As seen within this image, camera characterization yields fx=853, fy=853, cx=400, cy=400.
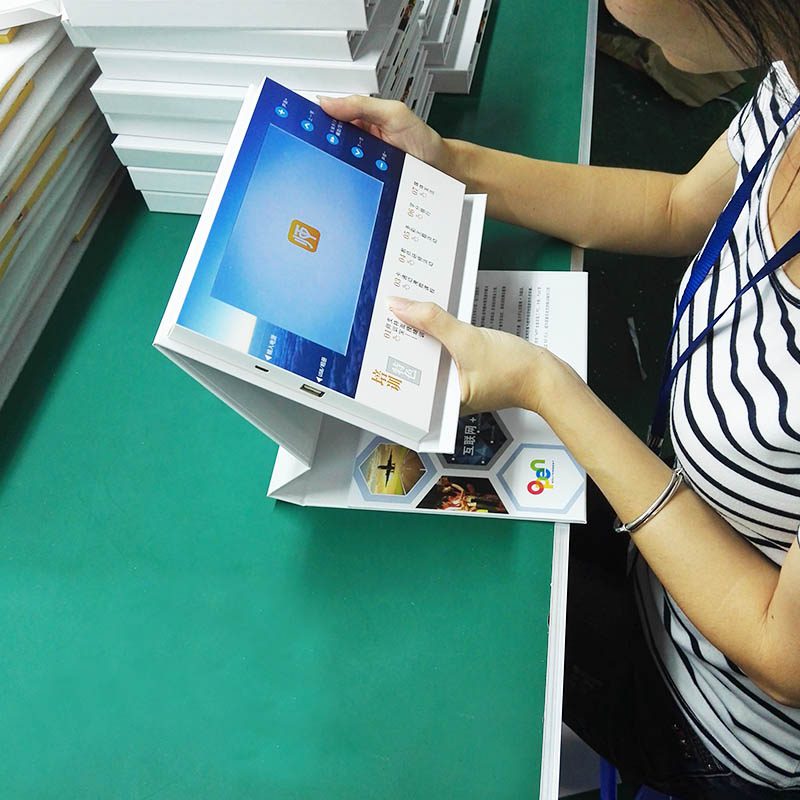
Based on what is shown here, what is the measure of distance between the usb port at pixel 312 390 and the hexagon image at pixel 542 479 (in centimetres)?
24

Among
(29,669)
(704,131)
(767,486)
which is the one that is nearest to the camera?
(767,486)

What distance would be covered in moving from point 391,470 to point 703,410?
1.06ft

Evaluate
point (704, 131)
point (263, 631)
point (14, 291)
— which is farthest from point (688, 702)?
point (704, 131)

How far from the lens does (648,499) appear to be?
32.7 inches

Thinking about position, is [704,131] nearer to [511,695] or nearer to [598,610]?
[598,610]

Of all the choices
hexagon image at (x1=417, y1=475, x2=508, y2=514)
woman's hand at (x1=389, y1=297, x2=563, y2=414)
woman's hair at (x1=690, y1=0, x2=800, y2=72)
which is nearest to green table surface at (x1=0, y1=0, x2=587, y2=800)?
hexagon image at (x1=417, y1=475, x2=508, y2=514)

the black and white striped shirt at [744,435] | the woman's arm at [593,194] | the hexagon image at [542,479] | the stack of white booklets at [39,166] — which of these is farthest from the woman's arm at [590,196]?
the stack of white booklets at [39,166]

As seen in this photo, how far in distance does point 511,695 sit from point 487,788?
85 mm

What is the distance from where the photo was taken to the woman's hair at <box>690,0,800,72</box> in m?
0.59

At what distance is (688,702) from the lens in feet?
3.19

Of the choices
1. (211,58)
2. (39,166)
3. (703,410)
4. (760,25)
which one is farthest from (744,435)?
(39,166)

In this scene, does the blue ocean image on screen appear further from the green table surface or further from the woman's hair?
the woman's hair

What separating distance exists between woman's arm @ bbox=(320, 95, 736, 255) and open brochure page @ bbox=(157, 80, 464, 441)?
14 cm

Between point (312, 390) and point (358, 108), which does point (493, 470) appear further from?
point (358, 108)
